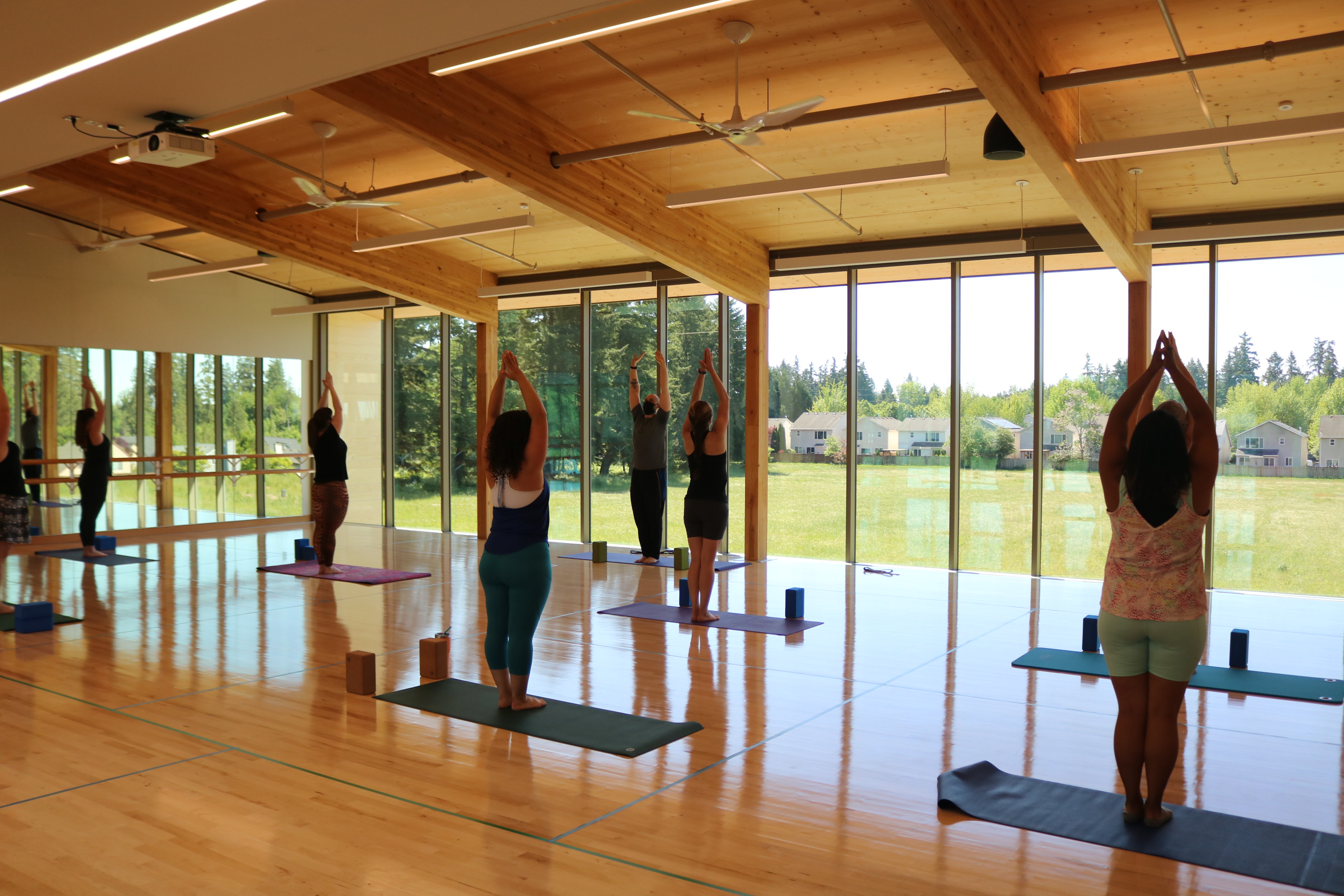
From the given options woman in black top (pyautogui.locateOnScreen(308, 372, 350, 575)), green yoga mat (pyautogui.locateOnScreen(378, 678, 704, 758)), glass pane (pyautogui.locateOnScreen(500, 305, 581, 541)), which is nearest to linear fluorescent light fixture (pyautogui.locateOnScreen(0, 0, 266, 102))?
green yoga mat (pyautogui.locateOnScreen(378, 678, 704, 758))

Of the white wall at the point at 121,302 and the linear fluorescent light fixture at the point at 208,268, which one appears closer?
the linear fluorescent light fixture at the point at 208,268

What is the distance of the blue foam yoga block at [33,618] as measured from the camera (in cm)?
589

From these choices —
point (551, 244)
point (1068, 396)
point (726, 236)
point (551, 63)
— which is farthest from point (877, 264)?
point (551, 63)

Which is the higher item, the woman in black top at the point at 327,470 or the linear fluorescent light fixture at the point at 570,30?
the linear fluorescent light fixture at the point at 570,30

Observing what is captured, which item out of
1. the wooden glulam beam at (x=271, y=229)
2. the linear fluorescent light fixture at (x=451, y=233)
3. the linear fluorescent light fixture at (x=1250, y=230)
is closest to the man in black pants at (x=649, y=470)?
the linear fluorescent light fixture at (x=451, y=233)

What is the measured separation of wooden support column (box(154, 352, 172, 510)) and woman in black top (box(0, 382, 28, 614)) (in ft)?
8.17

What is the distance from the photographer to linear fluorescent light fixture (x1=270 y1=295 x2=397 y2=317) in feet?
41.4

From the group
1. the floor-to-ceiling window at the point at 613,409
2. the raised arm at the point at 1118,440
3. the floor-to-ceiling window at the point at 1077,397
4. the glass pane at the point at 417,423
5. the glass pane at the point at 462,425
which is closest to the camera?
the raised arm at the point at 1118,440

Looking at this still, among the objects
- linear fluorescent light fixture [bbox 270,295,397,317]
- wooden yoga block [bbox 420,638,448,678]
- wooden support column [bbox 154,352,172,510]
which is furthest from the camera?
linear fluorescent light fixture [bbox 270,295,397,317]

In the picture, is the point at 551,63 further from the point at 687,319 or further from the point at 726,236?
the point at 687,319

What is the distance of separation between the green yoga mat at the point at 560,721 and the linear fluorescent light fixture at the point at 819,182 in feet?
12.8

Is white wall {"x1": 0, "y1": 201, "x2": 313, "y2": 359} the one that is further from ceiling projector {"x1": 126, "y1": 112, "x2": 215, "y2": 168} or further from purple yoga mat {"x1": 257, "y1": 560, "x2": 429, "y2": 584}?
ceiling projector {"x1": 126, "y1": 112, "x2": 215, "y2": 168}

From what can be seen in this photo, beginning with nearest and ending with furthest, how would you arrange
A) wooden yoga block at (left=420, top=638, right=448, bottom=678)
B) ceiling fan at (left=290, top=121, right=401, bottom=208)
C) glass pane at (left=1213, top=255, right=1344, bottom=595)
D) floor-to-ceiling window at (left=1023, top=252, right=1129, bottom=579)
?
wooden yoga block at (left=420, top=638, right=448, bottom=678) → ceiling fan at (left=290, top=121, right=401, bottom=208) → glass pane at (left=1213, top=255, right=1344, bottom=595) → floor-to-ceiling window at (left=1023, top=252, right=1129, bottom=579)

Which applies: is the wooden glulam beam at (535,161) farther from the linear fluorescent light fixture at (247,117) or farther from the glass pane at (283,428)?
the glass pane at (283,428)
